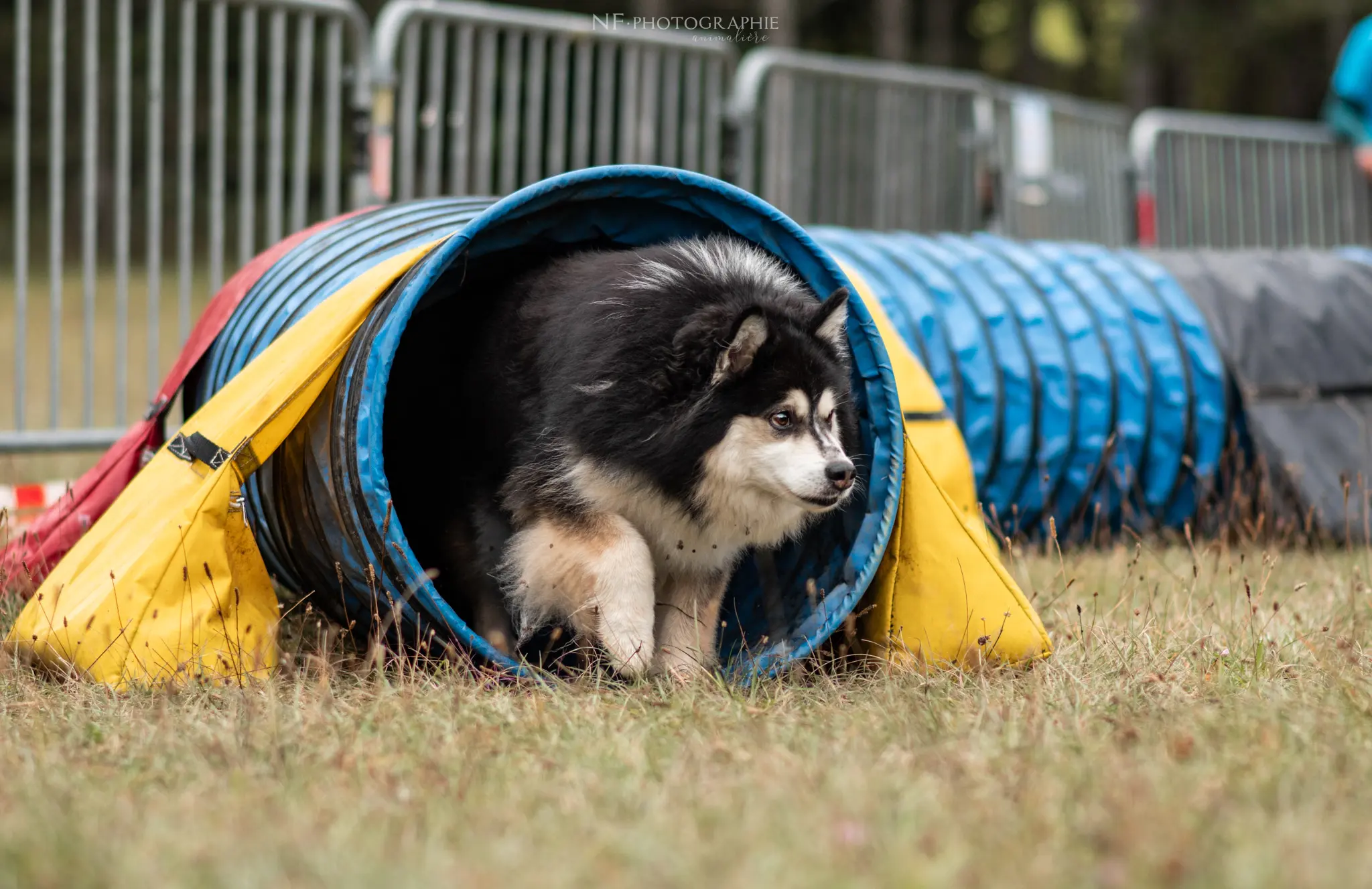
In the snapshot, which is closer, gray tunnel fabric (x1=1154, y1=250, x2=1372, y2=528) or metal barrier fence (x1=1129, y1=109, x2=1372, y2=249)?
gray tunnel fabric (x1=1154, y1=250, x2=1372, y2=528)

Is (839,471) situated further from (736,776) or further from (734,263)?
(736,776)

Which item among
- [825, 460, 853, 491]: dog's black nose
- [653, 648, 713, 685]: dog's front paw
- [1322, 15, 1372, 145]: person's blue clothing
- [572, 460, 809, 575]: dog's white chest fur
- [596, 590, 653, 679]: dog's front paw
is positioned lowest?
[653, 648, 713, 685]: dog's front paw

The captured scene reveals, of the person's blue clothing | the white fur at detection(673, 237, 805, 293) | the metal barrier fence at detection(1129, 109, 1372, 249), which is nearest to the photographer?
the white fur at detection(673, 237, 805, 293)

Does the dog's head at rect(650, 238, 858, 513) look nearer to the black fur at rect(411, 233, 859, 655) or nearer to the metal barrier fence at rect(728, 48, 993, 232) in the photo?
the black fur at rect(411, 233, 859, 655)

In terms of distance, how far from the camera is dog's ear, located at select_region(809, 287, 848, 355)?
3.93m

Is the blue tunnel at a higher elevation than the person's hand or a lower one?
lower

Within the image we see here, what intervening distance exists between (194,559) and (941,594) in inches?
80.9

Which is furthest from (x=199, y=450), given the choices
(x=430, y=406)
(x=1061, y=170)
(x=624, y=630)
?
(x=1061, y=170)

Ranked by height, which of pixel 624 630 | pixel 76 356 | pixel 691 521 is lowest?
pixel 76 356

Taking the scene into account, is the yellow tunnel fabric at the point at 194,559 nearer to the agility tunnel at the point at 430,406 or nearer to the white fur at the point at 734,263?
the agility tunnel at the point at 430,406

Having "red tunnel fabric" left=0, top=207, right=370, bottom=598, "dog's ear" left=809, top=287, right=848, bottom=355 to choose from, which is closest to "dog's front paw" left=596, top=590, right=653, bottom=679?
"dog's ear" left=809, top=287, right=848, bottom=355

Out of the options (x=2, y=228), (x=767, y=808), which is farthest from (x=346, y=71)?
(x=2, y=228)

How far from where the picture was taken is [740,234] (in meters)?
4.57

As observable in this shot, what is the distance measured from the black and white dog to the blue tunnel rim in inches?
4.5
